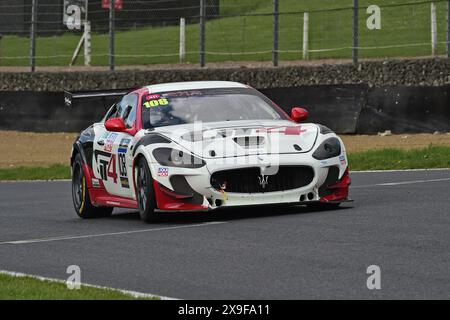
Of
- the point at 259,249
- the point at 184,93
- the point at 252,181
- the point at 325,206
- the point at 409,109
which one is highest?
the point at 409,109

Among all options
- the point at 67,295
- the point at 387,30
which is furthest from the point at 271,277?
the point at 387,30

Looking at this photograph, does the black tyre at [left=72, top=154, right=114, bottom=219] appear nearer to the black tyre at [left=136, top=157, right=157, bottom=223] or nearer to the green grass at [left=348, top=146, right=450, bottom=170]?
the black tyre at [left=136, top=157, right=157, bottom=223]

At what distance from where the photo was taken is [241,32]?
36.8 metres

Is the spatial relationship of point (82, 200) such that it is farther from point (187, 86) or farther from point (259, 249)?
point (259, 249)

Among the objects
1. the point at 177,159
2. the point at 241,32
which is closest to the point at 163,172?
the point at 177,159

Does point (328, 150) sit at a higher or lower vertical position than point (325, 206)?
higher

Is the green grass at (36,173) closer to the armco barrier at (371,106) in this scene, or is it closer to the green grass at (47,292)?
the armco barrier at (371,106)

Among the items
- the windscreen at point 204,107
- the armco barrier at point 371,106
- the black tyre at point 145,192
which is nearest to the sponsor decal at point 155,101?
the windscreen at point 204,107

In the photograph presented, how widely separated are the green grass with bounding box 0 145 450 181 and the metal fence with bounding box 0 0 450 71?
410 cm

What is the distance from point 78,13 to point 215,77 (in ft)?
38.9

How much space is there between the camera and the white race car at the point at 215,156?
41.6ft

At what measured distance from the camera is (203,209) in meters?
12.7

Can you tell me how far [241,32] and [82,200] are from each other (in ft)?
72.5

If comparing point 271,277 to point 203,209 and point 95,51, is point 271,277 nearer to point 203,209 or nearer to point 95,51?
point 203,209
